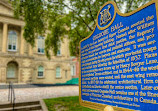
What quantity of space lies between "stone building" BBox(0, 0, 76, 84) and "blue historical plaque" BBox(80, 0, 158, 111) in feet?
58.6

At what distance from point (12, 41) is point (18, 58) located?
349 cm

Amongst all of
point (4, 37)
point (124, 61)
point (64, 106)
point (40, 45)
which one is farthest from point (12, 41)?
point (124, 61)

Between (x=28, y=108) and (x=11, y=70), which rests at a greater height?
(x=11, y=70)

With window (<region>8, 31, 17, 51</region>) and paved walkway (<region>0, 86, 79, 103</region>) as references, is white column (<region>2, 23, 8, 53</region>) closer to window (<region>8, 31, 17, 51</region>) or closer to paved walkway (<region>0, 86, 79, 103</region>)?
window (<region>8, 31, 17, 51</region>)

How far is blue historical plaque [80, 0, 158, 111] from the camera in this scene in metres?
2.49

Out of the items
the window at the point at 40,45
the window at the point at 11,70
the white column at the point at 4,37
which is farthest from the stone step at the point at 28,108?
the window at the point at 40,45

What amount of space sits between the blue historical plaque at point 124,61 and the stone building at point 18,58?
17868 mm

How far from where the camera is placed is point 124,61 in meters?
2.99

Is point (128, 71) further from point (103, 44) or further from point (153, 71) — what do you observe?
point (103, 44)

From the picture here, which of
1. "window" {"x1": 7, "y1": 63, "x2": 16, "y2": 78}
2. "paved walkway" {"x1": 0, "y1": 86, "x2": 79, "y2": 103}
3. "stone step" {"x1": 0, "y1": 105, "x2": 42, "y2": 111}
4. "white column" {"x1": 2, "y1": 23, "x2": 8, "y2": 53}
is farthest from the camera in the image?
"window" {"x1": 7, "y1": 63, "x2": 16, "y2": 78}

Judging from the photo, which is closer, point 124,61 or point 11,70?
point 124,61

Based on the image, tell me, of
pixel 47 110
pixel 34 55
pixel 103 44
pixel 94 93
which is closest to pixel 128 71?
pixel 103 44

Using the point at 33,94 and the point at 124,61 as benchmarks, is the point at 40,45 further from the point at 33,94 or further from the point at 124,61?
the point at 124,61

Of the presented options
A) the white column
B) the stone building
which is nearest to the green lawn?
the stone building
